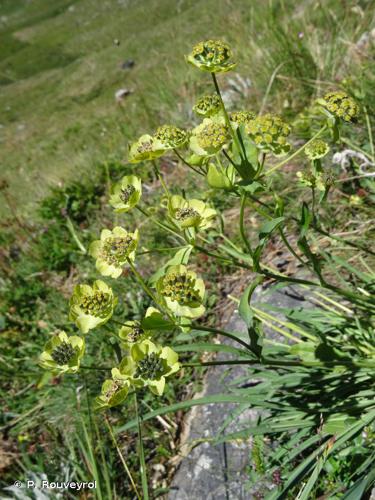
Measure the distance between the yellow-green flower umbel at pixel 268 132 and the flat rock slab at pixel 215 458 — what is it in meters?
0.68

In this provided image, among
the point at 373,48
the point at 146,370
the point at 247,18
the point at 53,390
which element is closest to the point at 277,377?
the point at 146,370

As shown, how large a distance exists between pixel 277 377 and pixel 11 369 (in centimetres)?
190

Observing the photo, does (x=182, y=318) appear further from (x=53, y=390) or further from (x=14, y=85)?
(x=14, y=85)

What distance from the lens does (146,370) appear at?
4.19ft

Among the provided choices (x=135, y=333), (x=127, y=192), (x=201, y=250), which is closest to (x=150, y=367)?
(x=135, y=333)

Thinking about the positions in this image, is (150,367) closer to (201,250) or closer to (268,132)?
(201,250)

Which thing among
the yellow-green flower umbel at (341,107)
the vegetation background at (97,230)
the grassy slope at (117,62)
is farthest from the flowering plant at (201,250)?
the grassy slope at (117,62)

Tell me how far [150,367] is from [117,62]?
594 inches

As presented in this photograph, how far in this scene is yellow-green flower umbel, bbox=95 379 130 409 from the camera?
1232 millimetres

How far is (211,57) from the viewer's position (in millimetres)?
1272

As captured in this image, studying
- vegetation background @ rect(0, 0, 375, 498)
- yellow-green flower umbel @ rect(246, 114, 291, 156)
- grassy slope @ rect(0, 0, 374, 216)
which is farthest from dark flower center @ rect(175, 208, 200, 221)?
grassy slope @ rect(0, 0, 374, 216)

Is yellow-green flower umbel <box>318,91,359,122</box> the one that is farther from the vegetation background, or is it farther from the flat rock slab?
the vegetation background

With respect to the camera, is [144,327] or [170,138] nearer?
[144,327]

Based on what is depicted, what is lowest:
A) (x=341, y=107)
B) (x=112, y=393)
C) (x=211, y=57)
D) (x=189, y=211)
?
(x=112, y=393)
